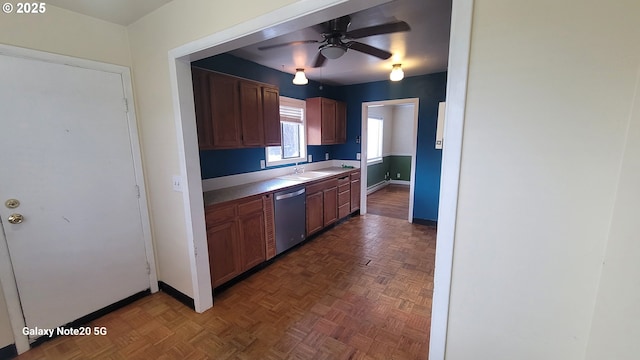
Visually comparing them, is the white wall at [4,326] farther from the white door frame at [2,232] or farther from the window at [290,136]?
the window at [290,136]

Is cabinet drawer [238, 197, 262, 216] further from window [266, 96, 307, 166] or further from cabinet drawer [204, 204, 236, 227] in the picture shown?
window [266, 96, 307, 166]

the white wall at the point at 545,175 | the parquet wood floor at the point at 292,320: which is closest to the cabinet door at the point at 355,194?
the parquet wood floor at the point at 292,320

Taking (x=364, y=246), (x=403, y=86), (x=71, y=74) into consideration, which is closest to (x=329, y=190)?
(x=364, y=246)

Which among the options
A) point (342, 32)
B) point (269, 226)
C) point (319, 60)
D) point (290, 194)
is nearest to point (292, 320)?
point (269, 226)

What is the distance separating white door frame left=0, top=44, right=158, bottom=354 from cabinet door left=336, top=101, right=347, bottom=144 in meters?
3.09

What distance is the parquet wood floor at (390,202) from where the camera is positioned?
490 cm

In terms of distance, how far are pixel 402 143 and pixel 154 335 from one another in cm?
703

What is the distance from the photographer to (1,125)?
1603mm

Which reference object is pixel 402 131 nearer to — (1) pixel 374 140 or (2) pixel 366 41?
(1) pixel 374 140

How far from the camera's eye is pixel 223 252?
92.7 inches

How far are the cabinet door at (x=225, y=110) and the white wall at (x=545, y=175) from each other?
→ 2.20 metres

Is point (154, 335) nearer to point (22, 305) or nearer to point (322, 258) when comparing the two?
point (22, 305)

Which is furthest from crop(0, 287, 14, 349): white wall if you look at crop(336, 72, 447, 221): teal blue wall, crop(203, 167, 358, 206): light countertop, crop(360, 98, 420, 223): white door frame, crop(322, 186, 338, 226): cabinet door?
crop(336, 72, 447, 221): teal blue wall

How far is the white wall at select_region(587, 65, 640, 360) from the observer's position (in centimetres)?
72
